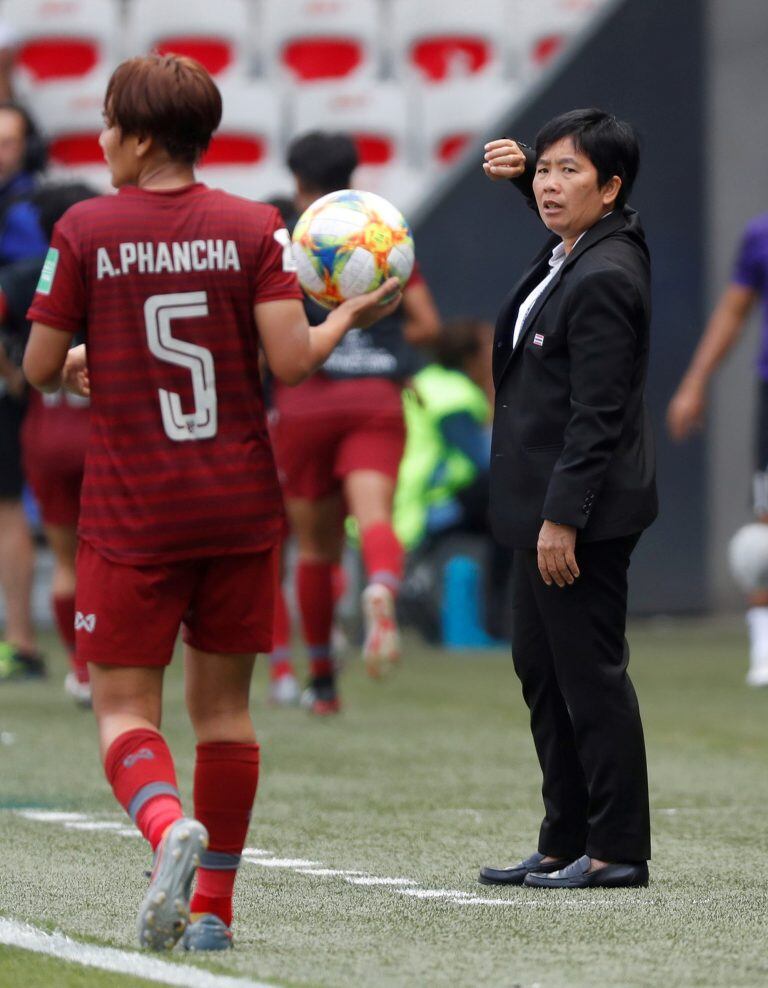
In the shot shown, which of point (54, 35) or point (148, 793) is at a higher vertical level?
point (54, 35)

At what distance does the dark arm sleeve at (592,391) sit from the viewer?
4.19 meters

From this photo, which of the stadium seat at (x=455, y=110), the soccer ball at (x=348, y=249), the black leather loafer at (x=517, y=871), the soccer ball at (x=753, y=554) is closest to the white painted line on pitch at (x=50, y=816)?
the black leather loafer at (x=517, y=871)

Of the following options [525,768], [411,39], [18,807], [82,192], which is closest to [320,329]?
[18,807]

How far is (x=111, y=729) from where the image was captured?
3.76 metres

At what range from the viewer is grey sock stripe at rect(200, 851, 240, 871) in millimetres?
3768

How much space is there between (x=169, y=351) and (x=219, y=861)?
0.90 meters

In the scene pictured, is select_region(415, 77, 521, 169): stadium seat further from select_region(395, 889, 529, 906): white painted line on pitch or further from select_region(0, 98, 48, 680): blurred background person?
select_region(395, 889, 529, 906): white painted line on pitch

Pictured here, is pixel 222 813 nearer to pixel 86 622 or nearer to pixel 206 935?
pixel 206 935

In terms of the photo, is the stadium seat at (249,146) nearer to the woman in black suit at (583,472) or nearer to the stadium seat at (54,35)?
the stadium seat at (54,35)

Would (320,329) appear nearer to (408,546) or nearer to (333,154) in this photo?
(333,154)

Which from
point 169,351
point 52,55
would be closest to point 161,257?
point 169,351

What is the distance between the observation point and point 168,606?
3.78 metres

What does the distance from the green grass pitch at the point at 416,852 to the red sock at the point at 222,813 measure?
101mm

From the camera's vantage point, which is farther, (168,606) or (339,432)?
(339,432)
